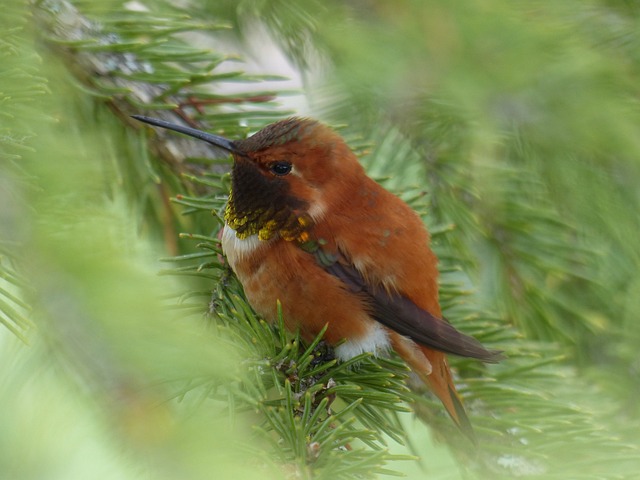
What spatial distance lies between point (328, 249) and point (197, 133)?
0.42 meters

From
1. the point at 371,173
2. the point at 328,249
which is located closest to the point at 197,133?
the point at 328,249

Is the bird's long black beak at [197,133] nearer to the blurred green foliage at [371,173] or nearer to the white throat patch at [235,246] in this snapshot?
the blurred green foliage at [371,173]

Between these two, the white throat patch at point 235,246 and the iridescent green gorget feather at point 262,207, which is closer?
the white throat patch at point 235,246

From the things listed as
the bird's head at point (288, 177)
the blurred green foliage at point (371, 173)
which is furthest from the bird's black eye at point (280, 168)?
the blurred green foliage at point (371, 173)

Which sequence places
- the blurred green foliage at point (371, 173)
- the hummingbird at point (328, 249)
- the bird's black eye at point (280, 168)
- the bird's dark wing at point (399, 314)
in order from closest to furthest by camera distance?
the blurred green foliage at point (371, 173) < the bird's dark wing at point (399, 314) < the hummingbird at point (328, 249) < the bird's black eye at point (280, 168)

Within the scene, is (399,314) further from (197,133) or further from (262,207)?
(197,133)

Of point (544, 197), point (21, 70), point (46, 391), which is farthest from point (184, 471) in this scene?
point (544, 197)

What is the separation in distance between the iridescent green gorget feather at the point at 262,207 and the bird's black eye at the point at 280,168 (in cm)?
2

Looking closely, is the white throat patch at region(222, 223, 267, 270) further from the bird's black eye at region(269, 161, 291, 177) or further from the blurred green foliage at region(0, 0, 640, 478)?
the bird's black eye at region(269, 161, 291, 177)

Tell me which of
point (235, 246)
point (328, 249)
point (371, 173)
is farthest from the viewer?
point (371, 173)

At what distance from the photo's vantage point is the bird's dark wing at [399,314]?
1.60 meters

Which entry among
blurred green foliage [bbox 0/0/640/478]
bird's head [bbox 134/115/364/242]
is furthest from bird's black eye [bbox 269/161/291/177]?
blurred green foliage [bbox 0/0/640/478]

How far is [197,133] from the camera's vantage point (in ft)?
5.58

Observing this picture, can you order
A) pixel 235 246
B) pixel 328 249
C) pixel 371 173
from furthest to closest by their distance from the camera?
pixel 371 173, pixel 328 249, pixel 235 246
